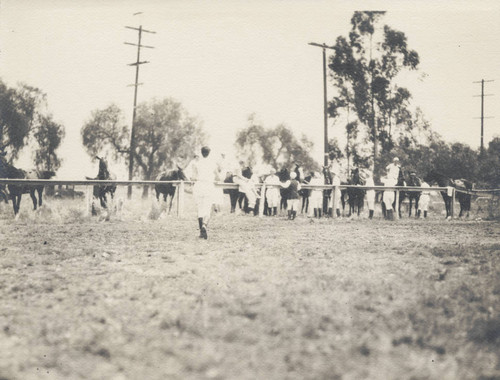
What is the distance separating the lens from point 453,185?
11.2m

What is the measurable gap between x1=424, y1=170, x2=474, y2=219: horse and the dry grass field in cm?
364

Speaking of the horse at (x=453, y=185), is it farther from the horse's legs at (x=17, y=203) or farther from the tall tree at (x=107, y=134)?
the tall tree at (x=107, y=134)

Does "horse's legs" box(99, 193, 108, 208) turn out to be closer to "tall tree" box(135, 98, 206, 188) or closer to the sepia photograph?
the sepia photograph

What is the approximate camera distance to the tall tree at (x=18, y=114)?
891 centimetres

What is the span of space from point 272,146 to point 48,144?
1888cm

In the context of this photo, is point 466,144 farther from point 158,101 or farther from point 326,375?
point 158,101

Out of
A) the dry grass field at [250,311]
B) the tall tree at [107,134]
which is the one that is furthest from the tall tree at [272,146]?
the dry grass field at [250,311]

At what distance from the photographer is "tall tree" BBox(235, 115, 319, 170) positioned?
25.4m

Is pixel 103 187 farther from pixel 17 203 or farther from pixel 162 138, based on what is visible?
pixel 162 138

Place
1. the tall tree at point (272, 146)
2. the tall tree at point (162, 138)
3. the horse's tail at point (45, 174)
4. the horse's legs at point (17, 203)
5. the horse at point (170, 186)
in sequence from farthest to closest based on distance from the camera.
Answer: the tall tree at point (272, 146)
the tall tree at point (162, 138)
the horse's tail at point (45, 174)
the horse at point (170, 186)
the horse's legs at point (17, 203)

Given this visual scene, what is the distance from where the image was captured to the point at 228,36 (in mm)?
7445

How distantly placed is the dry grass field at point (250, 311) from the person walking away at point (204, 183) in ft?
3.20

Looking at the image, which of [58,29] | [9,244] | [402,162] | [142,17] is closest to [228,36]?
[142,17]

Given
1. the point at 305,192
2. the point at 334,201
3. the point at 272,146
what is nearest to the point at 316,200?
the point at 305,192
